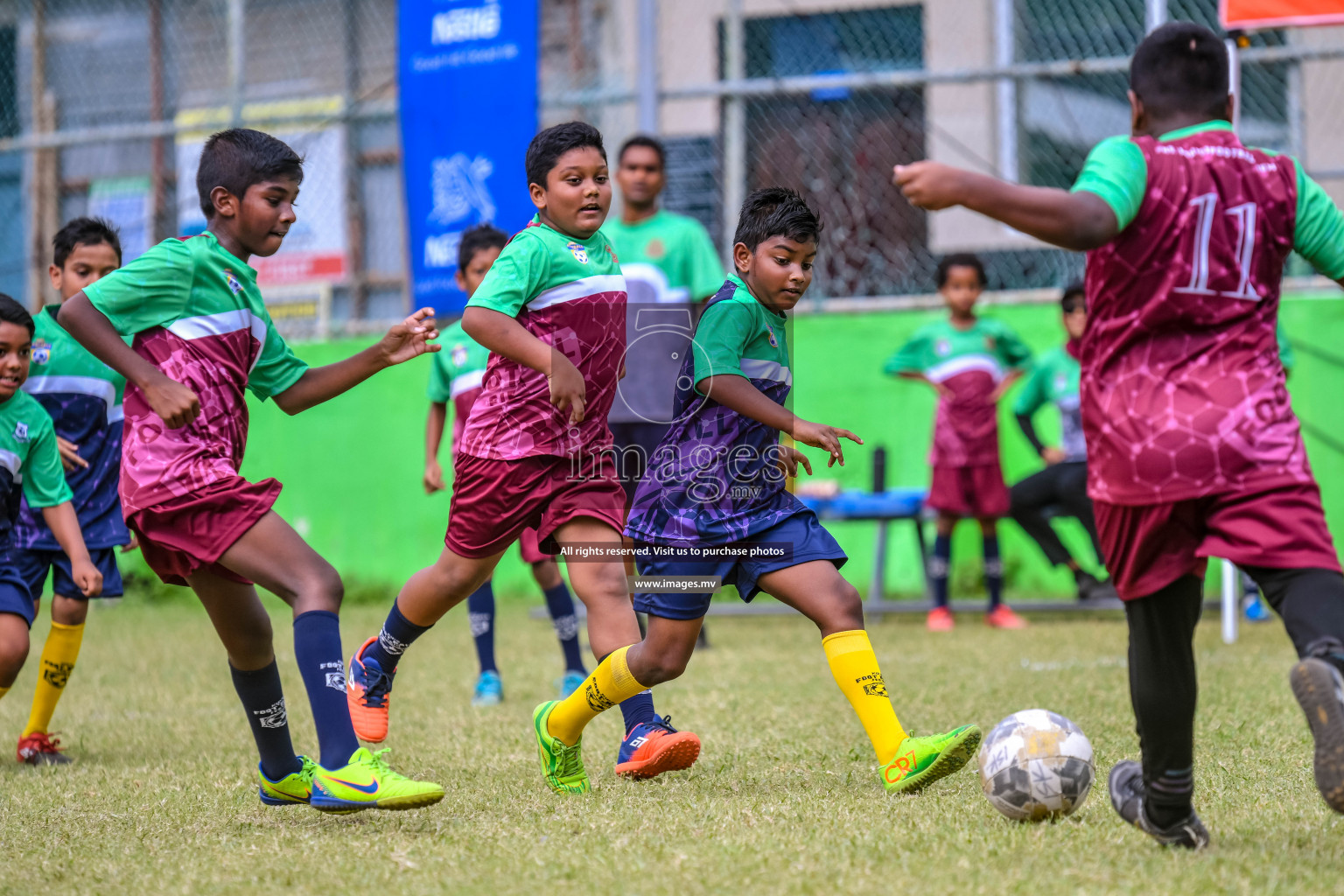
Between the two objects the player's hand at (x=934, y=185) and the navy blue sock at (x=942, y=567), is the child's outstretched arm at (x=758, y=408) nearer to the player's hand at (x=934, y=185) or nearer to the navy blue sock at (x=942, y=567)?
the player's hand at (x=934, y=185)

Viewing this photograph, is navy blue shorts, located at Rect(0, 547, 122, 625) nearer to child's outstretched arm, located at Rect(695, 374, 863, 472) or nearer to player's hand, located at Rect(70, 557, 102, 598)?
player's hand, located at Rect(70, 557, 102, 598)

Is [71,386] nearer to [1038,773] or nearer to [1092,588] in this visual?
[1038,773]

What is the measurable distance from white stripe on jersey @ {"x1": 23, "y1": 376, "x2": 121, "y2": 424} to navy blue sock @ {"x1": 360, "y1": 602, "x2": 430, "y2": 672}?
1723 millimetres

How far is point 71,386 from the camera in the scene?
5180 mm

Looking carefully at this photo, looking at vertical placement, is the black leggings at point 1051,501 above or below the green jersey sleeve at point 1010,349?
below

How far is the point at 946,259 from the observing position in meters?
8.49

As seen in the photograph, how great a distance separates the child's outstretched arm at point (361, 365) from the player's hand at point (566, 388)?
0.35m

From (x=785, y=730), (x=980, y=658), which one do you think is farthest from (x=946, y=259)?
(x=785, y=730)

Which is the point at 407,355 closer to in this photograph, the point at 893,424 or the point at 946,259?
the point at 946,259

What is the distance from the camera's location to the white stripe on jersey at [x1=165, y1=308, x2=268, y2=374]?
345cm

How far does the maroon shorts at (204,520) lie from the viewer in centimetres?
333

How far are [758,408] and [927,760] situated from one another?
100 cm

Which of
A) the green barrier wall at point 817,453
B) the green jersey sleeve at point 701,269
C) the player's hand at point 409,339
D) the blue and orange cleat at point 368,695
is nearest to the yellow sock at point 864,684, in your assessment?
the player's hand at point 409,339

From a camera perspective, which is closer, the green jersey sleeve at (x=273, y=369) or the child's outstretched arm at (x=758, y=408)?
the child's outstretched arm at (x=758, y=408)
